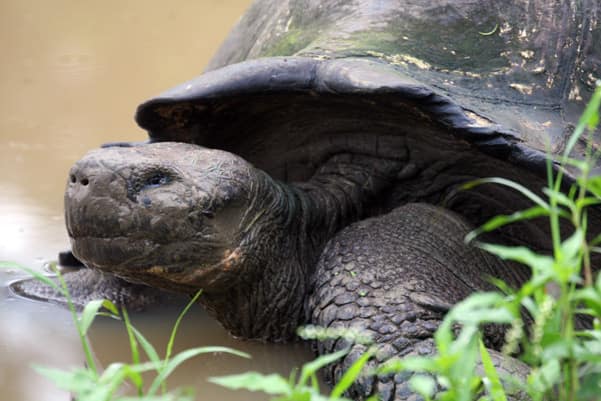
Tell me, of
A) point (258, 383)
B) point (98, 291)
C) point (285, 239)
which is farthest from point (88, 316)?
point (98, 291)

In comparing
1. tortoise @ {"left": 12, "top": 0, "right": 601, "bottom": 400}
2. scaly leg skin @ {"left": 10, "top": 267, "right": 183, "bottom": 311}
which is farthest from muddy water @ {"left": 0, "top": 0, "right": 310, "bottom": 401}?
tortoise @ {"left": 12, "top": 0, "right": 601, "bottom": 400}

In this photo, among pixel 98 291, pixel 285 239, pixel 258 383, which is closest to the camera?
pixel 258 383

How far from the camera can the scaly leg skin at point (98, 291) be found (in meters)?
3.30

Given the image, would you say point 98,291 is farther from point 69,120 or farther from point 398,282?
point 69,120

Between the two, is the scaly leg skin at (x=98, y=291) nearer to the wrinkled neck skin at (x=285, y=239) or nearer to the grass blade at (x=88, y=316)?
the wrinkled neck skin at (x=285, y=239)

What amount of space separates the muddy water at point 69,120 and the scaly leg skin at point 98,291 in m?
0.07

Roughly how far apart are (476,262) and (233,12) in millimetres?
7015

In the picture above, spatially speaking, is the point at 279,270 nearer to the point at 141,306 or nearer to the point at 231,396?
the point at 231,396

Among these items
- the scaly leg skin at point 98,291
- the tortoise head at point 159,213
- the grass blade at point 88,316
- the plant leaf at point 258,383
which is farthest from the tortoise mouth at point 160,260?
the plant leaf at point 258,383

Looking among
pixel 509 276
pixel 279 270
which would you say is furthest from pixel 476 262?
pixel 279 270

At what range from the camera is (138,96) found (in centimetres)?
667

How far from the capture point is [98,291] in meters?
3.41

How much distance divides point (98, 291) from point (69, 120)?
3.10 metres

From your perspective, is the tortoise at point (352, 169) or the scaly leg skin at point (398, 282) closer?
the scaly leg skin at point (398, 282)
